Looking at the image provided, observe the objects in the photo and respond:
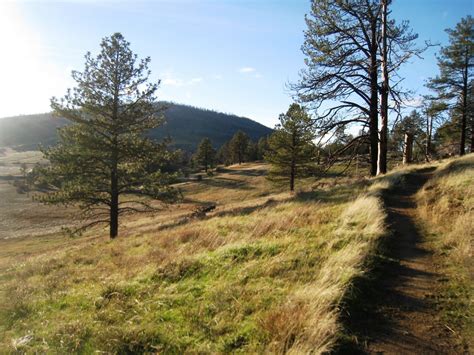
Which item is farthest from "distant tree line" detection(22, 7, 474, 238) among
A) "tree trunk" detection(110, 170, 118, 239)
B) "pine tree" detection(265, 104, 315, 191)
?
"pine tree" detection(265, 104, 315, 191)

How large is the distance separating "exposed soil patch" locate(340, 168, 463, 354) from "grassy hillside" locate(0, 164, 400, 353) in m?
0.28

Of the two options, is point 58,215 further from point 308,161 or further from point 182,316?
point 182,316

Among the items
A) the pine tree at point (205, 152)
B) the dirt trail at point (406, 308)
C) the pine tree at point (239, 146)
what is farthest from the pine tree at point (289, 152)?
the pine tree at point (239, 146)

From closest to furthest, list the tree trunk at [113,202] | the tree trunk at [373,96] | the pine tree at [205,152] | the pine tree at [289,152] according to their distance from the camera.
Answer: the tree trunk at [373,96], the tree trunk at [113,202], the pine tree at [289,152], the pine tree at [205,152]

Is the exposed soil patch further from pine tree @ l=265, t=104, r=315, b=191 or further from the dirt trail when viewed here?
pine tree @ l=265, t=104, r=315, b=191

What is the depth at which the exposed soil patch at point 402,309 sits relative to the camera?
10.8 ft

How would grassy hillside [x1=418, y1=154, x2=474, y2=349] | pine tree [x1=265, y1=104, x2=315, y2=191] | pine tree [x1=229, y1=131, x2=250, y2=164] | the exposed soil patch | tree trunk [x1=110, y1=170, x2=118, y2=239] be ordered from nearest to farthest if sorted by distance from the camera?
1. the exposed soil patch
2. grassy hillside [x1=418, y1=154, x2=474, y2=349]
3. tree trunk [x1=110, y1=170, x2=118, y2=239]
4. pine tree [x1=265, y1=104, x2=315, y2=191]
5. pine tree [x1=229, y1=131, x2=250, y2=164]

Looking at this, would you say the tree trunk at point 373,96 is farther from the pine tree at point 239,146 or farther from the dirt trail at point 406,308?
the pine tree at point 239,146

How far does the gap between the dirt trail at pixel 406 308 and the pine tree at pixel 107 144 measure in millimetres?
14496

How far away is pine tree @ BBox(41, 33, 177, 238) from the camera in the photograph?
1700 cm

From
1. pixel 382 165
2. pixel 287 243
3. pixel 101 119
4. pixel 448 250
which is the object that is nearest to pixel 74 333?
pixel 287 243

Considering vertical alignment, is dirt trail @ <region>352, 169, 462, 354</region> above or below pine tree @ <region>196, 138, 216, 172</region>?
below

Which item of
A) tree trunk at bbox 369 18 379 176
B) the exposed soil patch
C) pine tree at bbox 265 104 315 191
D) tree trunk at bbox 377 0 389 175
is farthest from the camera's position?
pine tree at bbox 265 104 315 191

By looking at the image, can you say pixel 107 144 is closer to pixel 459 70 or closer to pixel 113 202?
pixel 113 202
